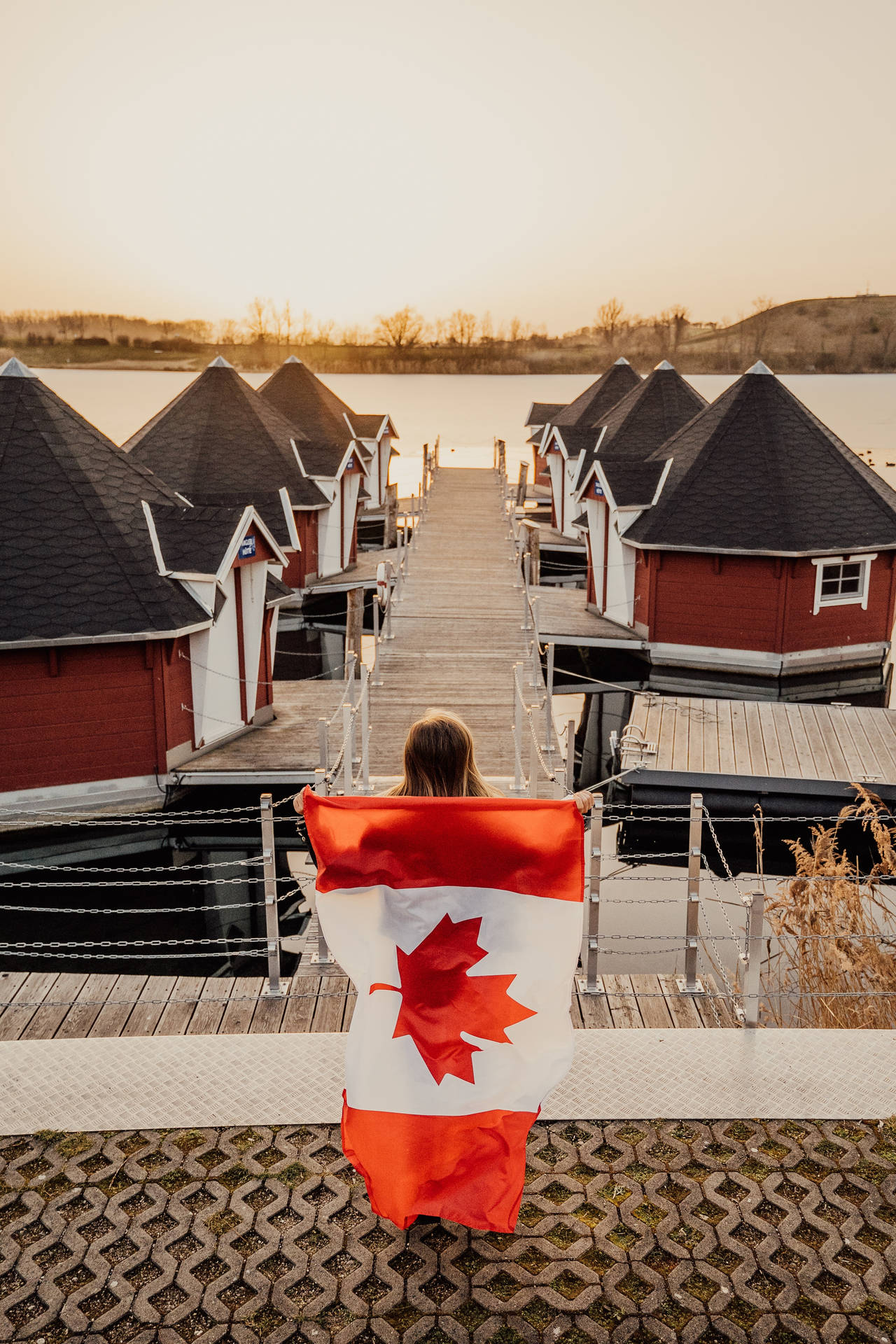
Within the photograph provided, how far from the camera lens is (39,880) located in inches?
493

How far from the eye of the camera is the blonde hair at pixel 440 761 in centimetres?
426

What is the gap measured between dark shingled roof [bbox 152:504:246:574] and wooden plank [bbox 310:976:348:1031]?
9.25 metres

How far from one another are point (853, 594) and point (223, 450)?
14173mm

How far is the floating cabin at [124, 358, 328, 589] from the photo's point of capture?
23047 mm

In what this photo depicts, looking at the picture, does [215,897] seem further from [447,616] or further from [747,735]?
[447,616]

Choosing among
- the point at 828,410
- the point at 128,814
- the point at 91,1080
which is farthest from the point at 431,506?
the point at 828,410

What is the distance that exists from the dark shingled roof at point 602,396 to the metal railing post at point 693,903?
104 feet

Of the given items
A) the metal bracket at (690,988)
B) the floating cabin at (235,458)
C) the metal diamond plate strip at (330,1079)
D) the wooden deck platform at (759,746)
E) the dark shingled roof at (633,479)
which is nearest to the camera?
the metal diamond plate strip at (330,1079)

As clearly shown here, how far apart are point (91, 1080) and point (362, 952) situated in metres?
1.94

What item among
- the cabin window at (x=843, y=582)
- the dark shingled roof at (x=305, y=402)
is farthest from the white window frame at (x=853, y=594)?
the dark shingled roof at (x=305, y=402)

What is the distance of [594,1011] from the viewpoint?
609 cm

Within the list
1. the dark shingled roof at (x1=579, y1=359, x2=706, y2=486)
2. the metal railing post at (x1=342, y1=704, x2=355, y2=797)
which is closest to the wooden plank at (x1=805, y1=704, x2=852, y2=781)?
the metal railing post at (x1=342, y1=704, x2=355, y2=797)

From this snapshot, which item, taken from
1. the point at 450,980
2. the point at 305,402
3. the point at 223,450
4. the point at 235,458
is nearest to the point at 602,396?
the point at 305,402

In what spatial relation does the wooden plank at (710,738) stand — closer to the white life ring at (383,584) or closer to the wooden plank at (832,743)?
the wooden plank at (832,743)
